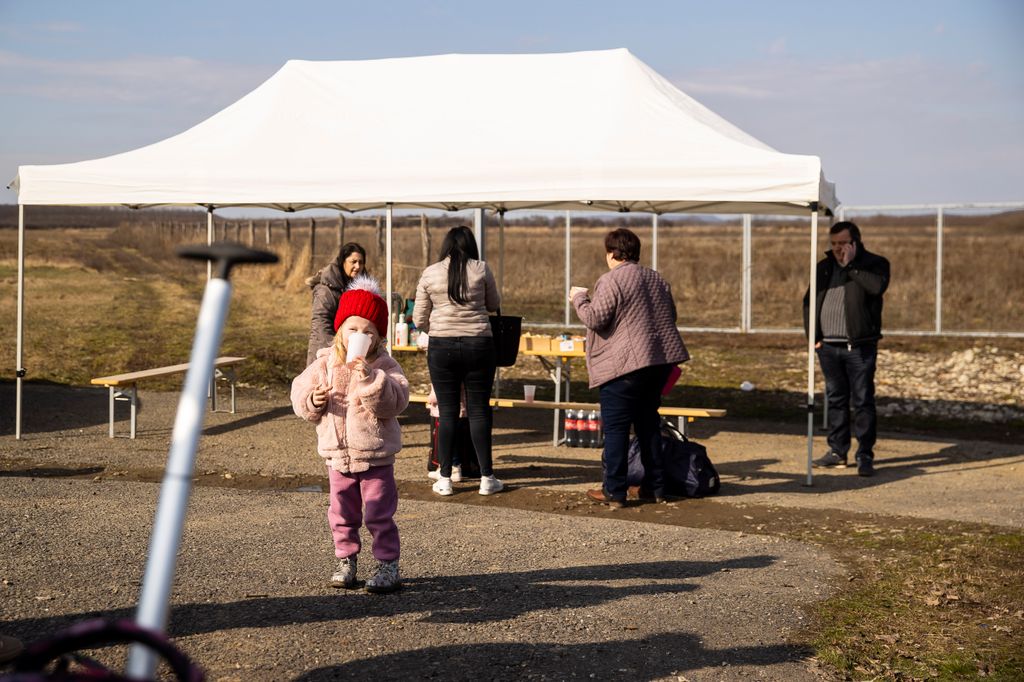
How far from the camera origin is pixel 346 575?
18.1ft

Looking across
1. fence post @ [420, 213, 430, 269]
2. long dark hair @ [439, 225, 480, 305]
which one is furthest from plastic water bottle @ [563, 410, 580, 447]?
fence post @ [420, 213, 430, 269]

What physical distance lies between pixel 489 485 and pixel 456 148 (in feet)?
8.95

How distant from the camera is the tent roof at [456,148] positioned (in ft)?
28.3

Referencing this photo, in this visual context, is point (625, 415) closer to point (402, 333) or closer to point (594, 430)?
point (594, 430)

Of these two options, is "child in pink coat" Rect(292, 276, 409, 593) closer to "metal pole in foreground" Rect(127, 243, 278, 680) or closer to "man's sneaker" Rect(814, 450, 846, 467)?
"metal pole in foreground" Rect(127, 243, 278, 680)

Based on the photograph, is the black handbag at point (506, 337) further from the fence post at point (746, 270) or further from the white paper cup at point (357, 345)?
the fence post at point (746, 270)

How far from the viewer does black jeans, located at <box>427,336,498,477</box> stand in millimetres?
8062

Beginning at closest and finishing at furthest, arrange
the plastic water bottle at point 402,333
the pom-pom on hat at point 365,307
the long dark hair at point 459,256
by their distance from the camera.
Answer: the pom-pom on hat at point 365,307, the long dark hair at point 459,256, the plastic water bottle at point 402,333

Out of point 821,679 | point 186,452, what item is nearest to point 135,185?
point 821,679

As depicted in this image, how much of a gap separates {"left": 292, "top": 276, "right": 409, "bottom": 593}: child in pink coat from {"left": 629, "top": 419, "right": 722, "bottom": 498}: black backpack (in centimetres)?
305

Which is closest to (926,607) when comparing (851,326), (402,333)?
(851,326)

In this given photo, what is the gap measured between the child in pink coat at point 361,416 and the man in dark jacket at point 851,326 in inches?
189

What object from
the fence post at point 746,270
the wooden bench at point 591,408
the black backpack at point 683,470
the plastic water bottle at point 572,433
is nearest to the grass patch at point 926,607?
the black backpack at point 683,470

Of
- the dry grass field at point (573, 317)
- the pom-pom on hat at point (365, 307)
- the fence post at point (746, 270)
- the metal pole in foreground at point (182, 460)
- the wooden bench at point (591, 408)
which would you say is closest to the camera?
the metal pole in foreground at point (182, 460)
